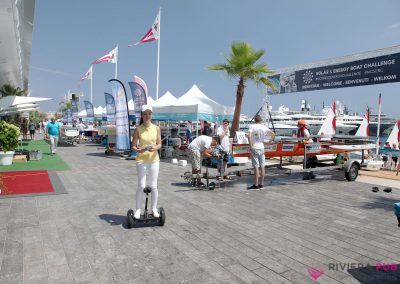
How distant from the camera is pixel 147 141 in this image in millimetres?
4910

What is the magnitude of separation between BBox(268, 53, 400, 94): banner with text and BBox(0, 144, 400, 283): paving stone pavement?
19.3ft

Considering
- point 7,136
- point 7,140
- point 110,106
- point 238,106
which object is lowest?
point 7,140

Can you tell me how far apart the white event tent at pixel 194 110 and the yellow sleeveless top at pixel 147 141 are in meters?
9.49

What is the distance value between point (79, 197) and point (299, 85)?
11.9 metres

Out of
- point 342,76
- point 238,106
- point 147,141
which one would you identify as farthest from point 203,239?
point 238,106

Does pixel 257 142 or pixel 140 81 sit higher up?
pixel 140 81

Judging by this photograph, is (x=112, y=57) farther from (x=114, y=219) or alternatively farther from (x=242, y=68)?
(x=114, y=219)

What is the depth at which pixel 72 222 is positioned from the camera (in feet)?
16.7

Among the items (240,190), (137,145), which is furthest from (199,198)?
(137,145)

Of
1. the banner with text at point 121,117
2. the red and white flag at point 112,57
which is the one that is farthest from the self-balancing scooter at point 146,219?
the red and white flag at point 112,57

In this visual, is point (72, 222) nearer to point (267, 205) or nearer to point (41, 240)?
point (41, 240)

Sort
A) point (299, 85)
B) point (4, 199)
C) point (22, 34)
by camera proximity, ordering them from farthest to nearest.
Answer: point (22, 34) < point (299, 85) < point (4, 199)

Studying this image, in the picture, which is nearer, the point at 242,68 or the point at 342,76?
the point at 342,76

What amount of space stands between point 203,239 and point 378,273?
225 centimetres
